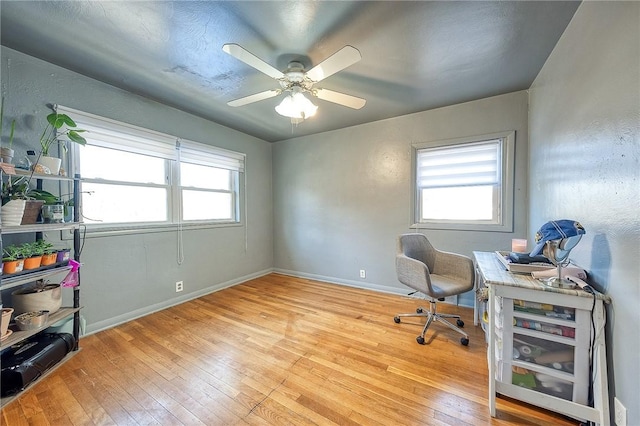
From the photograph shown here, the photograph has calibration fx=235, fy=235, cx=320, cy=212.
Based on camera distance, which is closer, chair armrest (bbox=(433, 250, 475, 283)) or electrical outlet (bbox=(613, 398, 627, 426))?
electrical outlet (bbox=(613, 398, 627, 426))

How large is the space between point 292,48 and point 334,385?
2394 millimetres

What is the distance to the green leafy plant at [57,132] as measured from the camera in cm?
178

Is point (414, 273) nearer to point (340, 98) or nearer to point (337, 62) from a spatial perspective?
point (340, 98)

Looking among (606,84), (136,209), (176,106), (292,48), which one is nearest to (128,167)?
(136,209)

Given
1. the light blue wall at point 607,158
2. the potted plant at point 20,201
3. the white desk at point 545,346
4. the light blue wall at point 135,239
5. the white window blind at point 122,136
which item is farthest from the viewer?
the white window blind at point 122,136

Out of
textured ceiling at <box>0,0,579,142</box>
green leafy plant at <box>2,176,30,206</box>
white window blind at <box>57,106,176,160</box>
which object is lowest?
green leafy plant at <box>2,176,30,206</box>

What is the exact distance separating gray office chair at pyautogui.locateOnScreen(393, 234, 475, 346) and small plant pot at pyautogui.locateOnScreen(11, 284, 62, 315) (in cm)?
289

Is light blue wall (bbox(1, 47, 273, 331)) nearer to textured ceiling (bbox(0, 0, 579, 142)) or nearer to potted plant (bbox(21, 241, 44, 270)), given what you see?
textured ceiling (bbox(0, 0, 579, 142))

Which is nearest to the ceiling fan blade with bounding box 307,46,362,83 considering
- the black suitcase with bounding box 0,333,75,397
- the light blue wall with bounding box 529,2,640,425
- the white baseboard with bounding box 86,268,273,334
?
the light blue wall with bounding box 529,2,640,425

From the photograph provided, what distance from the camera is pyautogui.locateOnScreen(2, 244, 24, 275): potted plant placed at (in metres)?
1.50

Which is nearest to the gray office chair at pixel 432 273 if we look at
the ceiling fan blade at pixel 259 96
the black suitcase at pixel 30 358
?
the ceiling fan blade at pixel 259 96

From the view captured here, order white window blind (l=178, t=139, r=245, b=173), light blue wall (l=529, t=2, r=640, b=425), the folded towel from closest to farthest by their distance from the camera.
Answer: light blue wall (l=529, t=2, r=640, b=425), the folded towel, white window blind (l=178, t=139, r=245, b=173)

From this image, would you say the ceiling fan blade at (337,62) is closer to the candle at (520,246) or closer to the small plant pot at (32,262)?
the candle at (520,246)

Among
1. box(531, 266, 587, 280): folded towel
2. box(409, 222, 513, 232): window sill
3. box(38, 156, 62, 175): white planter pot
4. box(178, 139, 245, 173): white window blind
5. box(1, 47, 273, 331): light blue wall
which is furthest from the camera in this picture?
box(178, 139, 245, 173): white window blind
